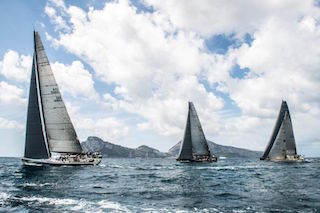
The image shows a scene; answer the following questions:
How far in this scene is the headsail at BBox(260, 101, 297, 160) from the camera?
105 metres

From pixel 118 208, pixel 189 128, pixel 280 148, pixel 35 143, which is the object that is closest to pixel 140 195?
pixel 118 208

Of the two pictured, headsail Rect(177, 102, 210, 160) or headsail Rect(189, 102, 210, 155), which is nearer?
headsail Rect(177, 102, 210, 160)

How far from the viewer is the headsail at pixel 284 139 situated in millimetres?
104938

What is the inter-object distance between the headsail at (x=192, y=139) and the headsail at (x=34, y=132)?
47843mm

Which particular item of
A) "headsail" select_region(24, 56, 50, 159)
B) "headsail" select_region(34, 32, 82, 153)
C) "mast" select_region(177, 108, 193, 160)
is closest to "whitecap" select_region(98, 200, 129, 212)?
"headsail" select_region(24, 56, 50, 159)

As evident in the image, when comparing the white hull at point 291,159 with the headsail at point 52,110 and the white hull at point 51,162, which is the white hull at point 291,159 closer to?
the white hull at point 51,162

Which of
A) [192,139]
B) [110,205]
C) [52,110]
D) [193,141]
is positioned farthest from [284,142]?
[110,205]

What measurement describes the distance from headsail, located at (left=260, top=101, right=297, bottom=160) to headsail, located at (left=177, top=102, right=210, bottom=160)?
2713cm

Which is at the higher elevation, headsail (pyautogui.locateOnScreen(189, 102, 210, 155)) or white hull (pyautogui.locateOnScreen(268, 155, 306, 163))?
headsail (pyautogui.locateOnScreen(189, 102, 210, 155))

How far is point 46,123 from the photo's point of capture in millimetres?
61281

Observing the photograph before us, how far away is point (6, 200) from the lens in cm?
2419

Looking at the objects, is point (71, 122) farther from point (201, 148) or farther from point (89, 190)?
point (201, 148)

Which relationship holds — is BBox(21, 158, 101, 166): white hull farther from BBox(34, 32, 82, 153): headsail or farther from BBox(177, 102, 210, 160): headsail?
BBox(177, 102, 210, 160): headsail

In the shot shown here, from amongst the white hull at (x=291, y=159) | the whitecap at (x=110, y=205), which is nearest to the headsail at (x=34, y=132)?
the whitecap at (x=110, y=205)
